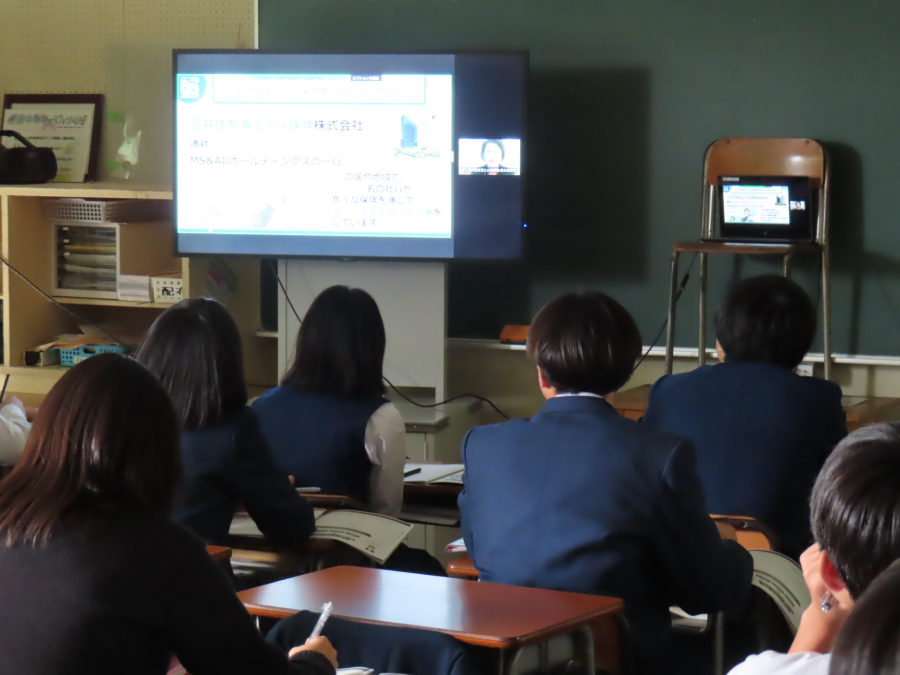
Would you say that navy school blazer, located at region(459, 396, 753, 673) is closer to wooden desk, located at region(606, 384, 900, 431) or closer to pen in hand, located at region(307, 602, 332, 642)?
pen in hand, located at region(307, 602, 332, 642)

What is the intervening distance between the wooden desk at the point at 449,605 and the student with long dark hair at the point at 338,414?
903 millimetres

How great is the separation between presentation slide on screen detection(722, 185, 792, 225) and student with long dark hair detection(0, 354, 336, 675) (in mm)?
2976

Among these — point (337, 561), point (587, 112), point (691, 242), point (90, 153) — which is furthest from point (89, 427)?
point (90, 153)

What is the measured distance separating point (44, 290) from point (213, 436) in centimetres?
275

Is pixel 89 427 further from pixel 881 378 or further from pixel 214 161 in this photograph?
pixel 881 378

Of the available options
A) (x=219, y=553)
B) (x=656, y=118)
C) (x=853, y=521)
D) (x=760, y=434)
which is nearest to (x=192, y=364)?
(x=219, y=553)

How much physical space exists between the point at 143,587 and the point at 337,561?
1.24 metres

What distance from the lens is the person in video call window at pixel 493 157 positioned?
13.5 ft

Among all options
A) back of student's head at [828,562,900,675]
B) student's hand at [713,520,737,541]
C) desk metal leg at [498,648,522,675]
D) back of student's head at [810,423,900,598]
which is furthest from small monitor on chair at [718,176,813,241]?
back of student's head at [828,562,900,675]

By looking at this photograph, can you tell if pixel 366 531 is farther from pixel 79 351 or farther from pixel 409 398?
pixel 79 351

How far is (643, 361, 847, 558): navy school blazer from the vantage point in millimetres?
2514

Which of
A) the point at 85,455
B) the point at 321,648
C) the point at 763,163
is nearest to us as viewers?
the point at 85,455

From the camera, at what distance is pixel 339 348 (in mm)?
A: 2719

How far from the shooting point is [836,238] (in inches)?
160
